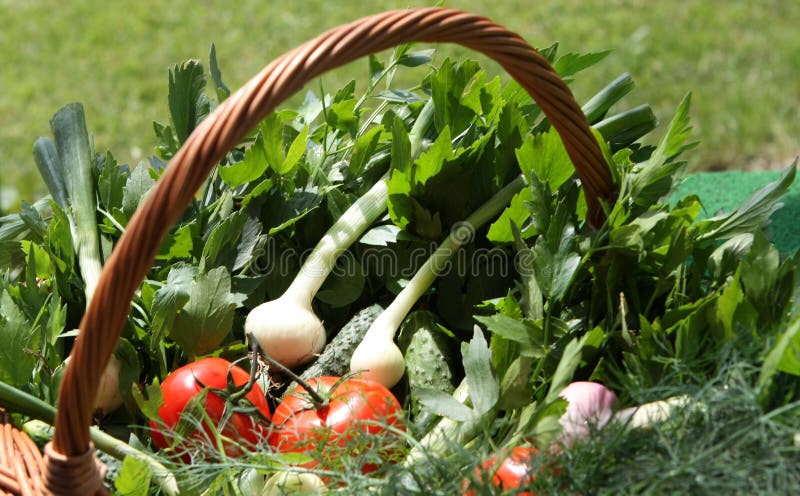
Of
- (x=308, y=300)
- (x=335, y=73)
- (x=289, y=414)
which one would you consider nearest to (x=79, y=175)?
(x=308, y=300)

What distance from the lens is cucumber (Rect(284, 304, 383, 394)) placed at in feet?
3.35

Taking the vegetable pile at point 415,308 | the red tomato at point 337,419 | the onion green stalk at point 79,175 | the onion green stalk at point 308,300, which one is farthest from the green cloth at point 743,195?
the onion green stalk at point 79,175

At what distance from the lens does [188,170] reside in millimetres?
680

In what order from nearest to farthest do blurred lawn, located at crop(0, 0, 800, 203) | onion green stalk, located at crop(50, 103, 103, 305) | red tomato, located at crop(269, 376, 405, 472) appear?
red tomato, located at crop(269, 376, 405, 472) → onion green stalk, located at crop(50, 103, 103, 305) → blurred lawn, located at crop(0, 0, 800, 203)

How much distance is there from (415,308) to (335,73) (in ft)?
6.94

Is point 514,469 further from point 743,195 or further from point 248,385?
point 743,195

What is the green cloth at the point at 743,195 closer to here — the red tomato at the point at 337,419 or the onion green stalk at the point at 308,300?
the onion green stalk at the point at 308,300

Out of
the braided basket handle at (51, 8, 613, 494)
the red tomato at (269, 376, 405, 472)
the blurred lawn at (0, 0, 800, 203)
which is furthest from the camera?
the blurred lawn at (0, 0, 800, 203)

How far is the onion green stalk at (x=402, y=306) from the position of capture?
98cm

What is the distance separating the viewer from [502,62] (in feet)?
2.73

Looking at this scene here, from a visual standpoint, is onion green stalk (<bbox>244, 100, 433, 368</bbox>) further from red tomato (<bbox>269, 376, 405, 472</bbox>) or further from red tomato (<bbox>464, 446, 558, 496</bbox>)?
red tomato (<bbox>464, 446, 558, 496</bbox>)

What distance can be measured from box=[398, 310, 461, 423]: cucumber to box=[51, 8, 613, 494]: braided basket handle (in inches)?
14.3

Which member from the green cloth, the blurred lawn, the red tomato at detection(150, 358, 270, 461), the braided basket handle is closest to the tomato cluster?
the red tomato at detection(150, 358, 270, 461)

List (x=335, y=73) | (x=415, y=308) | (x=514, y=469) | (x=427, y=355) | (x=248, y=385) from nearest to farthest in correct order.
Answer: (x=514, y=469) → (x=248, y=385) → (x=427, y=355) → (x=415, y=308) → (x=335, y=73)
